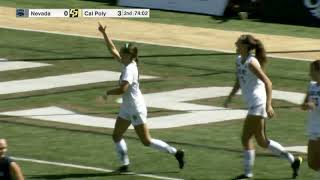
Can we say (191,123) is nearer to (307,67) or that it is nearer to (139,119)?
(139,119)

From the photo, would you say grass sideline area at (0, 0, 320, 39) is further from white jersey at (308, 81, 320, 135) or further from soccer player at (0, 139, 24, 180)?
soccer player at (0, 139, 24, 180)

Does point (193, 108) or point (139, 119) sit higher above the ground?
point (139, 119)

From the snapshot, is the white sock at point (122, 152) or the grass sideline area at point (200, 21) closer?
the white sock at point (122, 152)

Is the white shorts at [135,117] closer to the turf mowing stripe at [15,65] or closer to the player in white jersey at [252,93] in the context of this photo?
the player in white jersey at [252,93]

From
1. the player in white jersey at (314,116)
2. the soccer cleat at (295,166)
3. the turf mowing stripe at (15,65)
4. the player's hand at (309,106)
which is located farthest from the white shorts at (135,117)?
the turf mowing stripe at (15,65)

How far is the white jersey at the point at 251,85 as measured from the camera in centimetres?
Result: 1448

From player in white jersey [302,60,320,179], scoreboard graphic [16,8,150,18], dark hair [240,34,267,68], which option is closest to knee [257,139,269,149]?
dark hair [240,34,267,68]

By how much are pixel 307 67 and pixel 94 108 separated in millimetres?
6826

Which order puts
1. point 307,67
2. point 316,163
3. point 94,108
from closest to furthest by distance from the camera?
point 316,163
point 94,108
point 307,67

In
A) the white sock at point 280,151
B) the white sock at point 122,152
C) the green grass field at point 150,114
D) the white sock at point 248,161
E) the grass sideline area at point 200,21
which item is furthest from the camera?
the grass sideline area at point 200,21

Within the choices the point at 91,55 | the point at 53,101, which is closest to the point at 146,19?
the point at 91,55

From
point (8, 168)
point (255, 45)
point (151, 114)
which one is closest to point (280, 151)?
point (255, 45)

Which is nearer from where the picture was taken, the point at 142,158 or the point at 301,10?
the point at 142,158

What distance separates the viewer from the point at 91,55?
86.7ft
